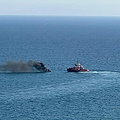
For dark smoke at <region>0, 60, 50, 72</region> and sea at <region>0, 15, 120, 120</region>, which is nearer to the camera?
sea at <region>0, 15, 120, 120</region>

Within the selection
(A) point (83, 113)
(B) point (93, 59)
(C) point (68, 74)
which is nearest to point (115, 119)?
(A) point (83, 113)

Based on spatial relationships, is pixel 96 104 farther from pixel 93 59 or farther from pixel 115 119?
pixel 93 59

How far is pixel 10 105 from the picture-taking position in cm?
9262

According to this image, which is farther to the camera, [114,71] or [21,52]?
[21,52]

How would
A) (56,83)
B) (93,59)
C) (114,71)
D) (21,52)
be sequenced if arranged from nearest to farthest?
(56,83)
(114,71)
(93,59)
(21,52)

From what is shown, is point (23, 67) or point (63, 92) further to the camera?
point (23, 67)

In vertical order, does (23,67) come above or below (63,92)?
above

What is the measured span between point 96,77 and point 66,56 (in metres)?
42.5

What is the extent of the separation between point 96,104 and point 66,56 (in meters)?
69.4

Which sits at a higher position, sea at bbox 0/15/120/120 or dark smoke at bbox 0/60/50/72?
dark smoke at bbox 0/60/50/72

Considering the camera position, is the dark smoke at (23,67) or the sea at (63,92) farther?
the dark smoke at (23,67)

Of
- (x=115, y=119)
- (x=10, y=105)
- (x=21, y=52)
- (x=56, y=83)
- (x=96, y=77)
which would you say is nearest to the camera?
(x=115, y=119)

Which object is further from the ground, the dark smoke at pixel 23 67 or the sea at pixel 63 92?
the dark smoke at pixel 23 67

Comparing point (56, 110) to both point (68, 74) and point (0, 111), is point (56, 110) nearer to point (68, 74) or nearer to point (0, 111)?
point (0, 111)
